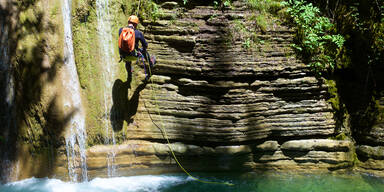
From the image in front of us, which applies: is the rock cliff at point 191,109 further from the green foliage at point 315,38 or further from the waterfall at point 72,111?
the green foliage at point 315,38

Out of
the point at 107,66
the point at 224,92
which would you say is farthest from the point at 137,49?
the point at 224,92

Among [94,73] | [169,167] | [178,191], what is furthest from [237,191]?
[94,73]

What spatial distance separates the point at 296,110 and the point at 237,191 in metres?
2.07

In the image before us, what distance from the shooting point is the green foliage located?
6445 mm

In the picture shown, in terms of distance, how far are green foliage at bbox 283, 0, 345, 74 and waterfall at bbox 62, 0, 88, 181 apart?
14.7 feet

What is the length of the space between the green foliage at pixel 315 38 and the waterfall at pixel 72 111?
4494mm

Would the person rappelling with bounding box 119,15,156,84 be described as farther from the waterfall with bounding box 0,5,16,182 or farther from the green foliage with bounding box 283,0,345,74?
the green foliage with bounding box 283,0,345,74

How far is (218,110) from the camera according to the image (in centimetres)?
630

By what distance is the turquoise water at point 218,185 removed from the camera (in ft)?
18.8

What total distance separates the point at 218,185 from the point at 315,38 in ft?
11.8

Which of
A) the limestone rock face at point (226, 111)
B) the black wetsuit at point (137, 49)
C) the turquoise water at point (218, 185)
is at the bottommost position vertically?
the turquoise water at point (218, 185)

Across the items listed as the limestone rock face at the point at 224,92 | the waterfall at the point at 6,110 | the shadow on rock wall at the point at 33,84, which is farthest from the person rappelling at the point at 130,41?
the waterfall at the point at 6,110

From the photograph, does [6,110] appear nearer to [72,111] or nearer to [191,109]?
[72,111]

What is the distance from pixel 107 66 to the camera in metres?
6.28
